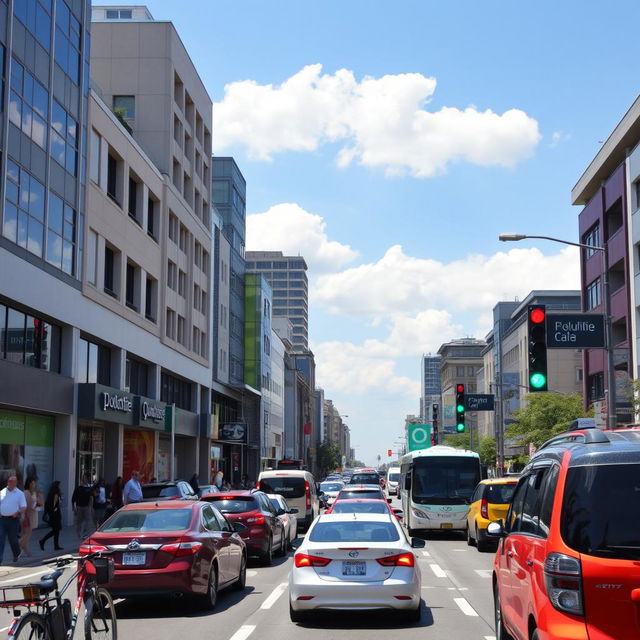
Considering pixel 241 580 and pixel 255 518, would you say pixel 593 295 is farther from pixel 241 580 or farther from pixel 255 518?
pixel 241 580

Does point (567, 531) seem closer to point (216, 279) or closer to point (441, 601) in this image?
point (441, 601)

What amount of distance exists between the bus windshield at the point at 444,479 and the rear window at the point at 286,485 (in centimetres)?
402

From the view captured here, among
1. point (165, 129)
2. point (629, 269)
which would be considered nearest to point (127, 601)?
point (629, 269)

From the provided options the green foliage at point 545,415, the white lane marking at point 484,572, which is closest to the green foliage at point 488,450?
the green foliage at point 545,415

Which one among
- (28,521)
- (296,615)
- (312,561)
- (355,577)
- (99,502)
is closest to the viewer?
(355,577)

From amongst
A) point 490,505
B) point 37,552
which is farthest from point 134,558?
point 490,505

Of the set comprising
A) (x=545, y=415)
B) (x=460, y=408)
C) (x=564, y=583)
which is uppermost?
(x=545, y=415)

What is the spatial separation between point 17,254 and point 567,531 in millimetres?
26941

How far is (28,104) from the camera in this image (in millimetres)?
31719

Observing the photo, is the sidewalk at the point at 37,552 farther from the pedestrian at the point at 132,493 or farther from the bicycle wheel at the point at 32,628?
the bicycle wheel at the point at 32,628

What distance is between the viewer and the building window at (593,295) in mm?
54066

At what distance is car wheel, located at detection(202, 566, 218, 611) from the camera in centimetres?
1334

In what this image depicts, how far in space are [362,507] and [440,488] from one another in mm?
13416

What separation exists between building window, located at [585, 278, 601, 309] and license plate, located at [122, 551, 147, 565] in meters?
A: 44.6
